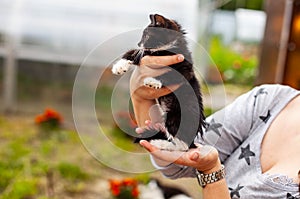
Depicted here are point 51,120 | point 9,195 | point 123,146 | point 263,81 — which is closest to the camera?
point 123,146

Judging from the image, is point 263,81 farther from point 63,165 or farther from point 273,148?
point 273,148

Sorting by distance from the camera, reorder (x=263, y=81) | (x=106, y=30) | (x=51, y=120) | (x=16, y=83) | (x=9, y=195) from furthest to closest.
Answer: (x=16, y=83)
(x=106, y=30)
(x=51, y=120)
(x=263, y=81)
(x=9, y=195)

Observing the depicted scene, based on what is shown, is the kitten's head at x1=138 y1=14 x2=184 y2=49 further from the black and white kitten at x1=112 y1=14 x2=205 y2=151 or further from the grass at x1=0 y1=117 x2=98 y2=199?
the grass at x1=0 y1=117 x2=98 y2=199

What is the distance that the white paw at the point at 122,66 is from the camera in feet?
1.70

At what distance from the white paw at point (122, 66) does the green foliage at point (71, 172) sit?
139cm

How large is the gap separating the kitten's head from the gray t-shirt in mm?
263

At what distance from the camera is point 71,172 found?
1889 millimetres

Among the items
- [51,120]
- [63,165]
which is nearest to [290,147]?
[63,165]

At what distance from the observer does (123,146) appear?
27.7 inches

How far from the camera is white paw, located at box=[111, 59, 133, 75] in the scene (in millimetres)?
517

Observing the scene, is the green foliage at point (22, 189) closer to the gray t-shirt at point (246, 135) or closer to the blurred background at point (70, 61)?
the blurred background at point (70, 61)

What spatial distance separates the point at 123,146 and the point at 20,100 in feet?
7.61

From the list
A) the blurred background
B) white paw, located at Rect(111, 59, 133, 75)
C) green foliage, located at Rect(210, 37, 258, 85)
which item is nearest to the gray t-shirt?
white paw, located at Rect(111, 59, 133, 75)

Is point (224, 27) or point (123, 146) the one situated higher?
point (123, 146)
